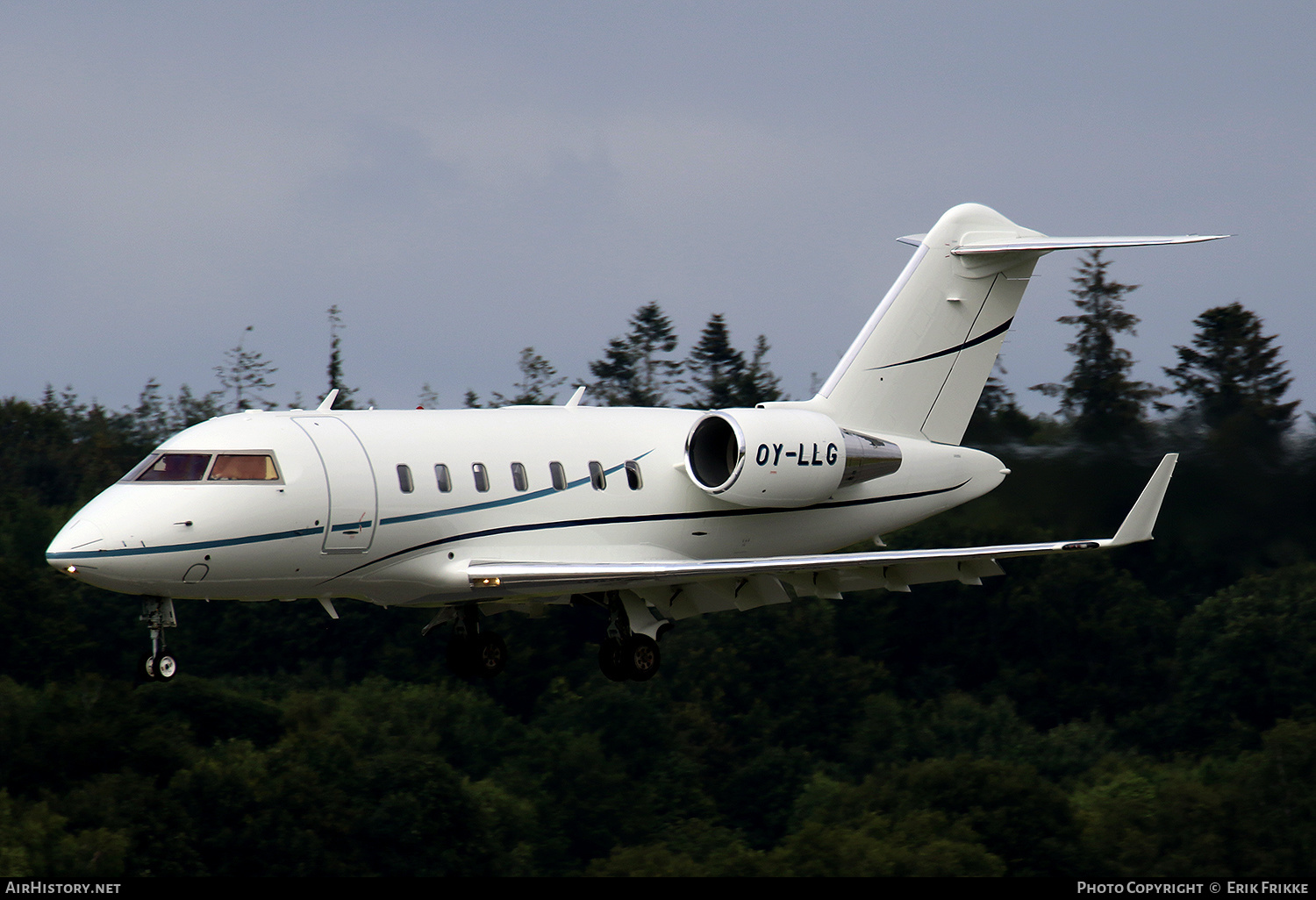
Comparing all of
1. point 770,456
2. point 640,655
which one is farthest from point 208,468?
point 770,456

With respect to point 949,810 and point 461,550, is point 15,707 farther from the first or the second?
point 461,550

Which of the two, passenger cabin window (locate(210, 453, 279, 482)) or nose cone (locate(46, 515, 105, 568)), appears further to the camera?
passenger cabin window (locate(210, 453, 279, 482))

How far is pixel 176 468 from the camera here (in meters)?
19.8

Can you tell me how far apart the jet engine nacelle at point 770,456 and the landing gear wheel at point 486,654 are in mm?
3522

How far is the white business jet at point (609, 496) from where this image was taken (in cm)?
1958

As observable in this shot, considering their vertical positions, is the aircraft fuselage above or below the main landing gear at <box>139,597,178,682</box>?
above

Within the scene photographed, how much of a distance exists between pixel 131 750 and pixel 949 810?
2543 cm

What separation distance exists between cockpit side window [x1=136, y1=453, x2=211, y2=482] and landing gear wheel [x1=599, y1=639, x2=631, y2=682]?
5.93 meters

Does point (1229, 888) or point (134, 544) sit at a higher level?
point (134, 544)

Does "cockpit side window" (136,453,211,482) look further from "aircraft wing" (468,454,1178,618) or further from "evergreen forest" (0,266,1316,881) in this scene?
"evergreen forest" (0,266,1316,881)

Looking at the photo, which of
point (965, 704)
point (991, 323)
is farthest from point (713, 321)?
point (991, 323)

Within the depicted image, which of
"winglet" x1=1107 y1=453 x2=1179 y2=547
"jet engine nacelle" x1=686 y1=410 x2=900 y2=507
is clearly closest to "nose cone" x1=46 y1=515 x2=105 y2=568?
"jet engine nacelle" x1=686 y1=410 x2=900 y2=507

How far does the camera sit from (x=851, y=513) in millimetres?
24453

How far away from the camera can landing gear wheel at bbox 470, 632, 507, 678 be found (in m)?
23.4
